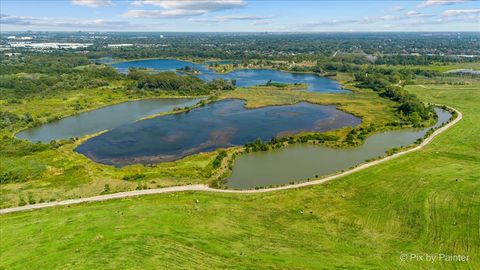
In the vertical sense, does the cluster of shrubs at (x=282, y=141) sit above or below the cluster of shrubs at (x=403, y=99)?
below

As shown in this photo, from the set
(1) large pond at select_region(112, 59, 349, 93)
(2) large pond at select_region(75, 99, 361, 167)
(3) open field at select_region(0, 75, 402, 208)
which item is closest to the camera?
(3) open field at select_region(0, 75, 402, 208)

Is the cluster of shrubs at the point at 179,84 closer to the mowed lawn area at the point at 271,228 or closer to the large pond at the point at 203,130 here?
the large pond at the point at 203,130

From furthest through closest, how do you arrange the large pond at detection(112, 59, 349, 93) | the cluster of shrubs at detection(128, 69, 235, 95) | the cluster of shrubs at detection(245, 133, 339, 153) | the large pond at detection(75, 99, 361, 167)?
the large pond at detection(112, 59, 349, 93), the cluster of shrubs at detection(128, 69, 235, 95), the large pond at detection(75, 99, 361, 167), the cluster of shrubs at detection(245, 133, 339, 153)

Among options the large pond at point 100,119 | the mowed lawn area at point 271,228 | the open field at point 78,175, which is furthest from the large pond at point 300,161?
the large pond at point 100,119

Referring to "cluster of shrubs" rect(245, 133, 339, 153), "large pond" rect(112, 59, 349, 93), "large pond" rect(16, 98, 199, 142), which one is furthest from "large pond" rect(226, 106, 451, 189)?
"large pond" rect(112, 59, 349, 93)

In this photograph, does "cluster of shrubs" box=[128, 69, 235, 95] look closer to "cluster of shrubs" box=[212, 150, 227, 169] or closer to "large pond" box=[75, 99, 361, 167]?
"large pond" box=[75, 99, 361, 167]

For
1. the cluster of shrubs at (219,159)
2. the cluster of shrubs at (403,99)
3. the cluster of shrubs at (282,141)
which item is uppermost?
the cluster of shrubs at (403,99)

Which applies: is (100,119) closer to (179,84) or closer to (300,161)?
(179,84)
